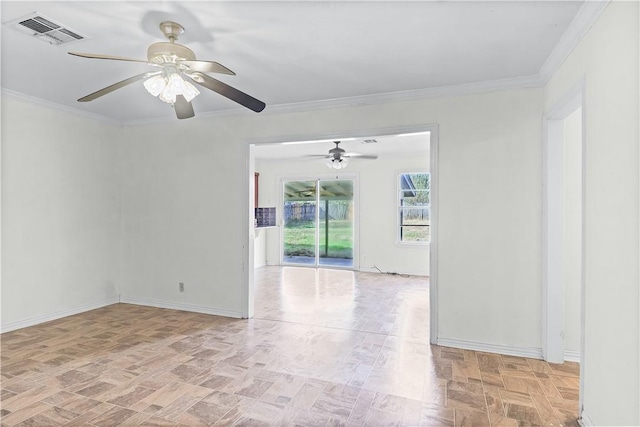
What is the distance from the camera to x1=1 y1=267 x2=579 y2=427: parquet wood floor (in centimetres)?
228

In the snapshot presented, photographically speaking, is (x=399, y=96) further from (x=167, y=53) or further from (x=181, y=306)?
(x=181, y=306)

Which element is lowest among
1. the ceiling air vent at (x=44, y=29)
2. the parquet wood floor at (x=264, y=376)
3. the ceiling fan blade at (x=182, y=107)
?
the parquet wood floor at (x=264, y=376)

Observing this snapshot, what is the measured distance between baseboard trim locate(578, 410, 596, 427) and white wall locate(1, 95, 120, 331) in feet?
16.9

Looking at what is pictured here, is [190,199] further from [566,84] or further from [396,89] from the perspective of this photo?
[566,84]

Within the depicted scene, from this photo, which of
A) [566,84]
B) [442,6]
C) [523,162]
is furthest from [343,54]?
[523,162]

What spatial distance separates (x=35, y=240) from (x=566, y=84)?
538 cm

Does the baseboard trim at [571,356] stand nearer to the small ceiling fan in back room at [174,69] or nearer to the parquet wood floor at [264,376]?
the parquet wood floor at [264,376]

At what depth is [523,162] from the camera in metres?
3.27

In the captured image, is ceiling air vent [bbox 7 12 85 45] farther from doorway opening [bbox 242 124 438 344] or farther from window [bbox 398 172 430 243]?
window [bbox 398 172 430 243]

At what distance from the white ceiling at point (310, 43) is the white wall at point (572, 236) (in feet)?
2.67

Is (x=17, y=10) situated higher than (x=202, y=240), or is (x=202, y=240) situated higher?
(x=17, y=10)

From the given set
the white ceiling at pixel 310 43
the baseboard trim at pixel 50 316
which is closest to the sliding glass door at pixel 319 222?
the baseboard trim at pixel 50 316

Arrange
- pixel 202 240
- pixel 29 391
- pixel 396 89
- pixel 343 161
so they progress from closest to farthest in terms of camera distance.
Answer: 1. pixel 29 391
2. pixel 396 89
3. pixel 202 240
4. pixel 343 161

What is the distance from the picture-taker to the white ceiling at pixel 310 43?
2184mm
